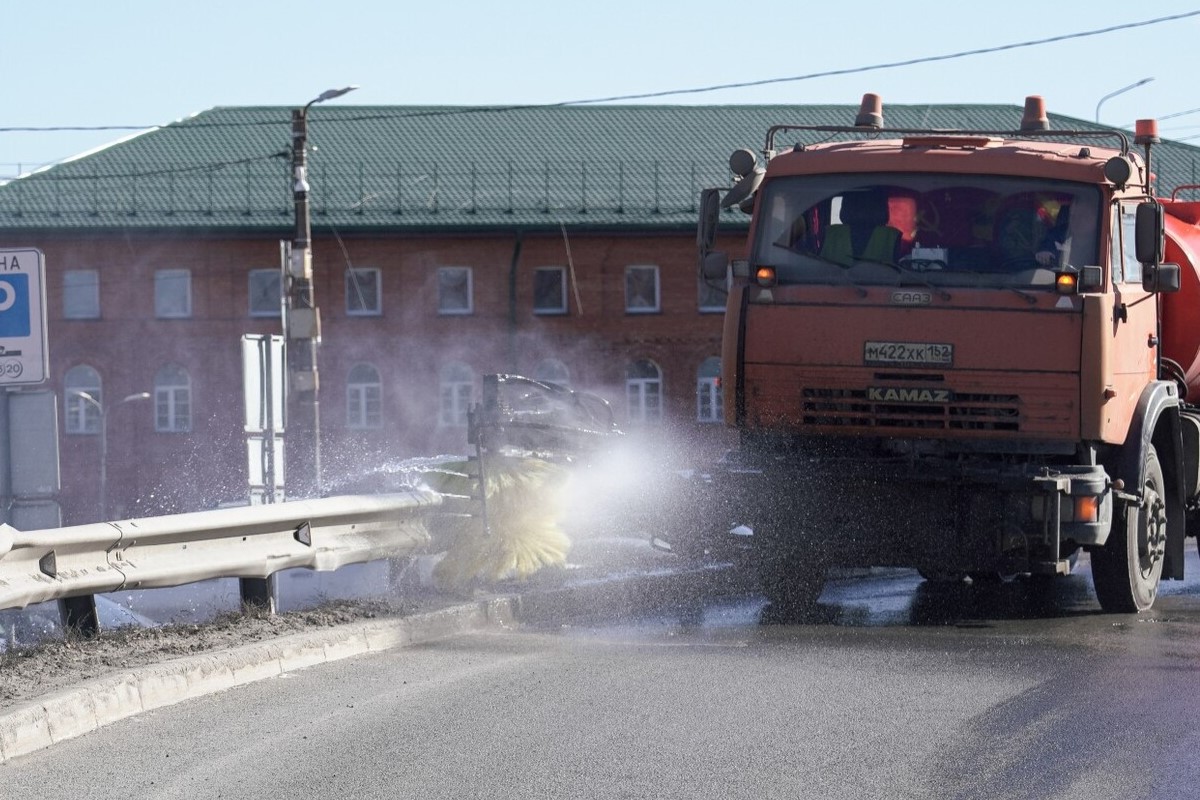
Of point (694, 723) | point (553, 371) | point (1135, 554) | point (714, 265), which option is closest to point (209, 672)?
point (694, 723)

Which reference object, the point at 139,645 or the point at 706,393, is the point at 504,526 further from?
the point at 706,393

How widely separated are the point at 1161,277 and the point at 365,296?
43562 mm

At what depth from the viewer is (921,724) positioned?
7488 mm

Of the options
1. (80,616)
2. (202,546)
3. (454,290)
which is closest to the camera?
(80,616)

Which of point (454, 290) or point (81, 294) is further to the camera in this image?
point (454, 290)

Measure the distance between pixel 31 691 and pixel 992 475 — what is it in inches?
233

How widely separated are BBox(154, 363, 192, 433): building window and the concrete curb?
143 feet

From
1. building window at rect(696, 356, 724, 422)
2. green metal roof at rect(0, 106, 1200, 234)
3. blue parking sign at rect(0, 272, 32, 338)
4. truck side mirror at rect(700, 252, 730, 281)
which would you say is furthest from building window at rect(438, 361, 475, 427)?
blue parking sign at rect(0, 272, 32, 338)

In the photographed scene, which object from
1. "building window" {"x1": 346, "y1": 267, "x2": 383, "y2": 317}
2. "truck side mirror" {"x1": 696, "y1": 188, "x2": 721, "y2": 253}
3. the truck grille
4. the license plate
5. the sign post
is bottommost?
the truck grille

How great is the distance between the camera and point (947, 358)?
435 inches

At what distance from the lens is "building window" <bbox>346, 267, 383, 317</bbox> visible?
53.3 metres

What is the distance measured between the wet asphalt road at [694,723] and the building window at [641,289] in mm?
43304

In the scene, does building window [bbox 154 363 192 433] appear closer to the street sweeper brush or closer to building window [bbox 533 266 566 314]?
building window [bbox 533 266 566 314]

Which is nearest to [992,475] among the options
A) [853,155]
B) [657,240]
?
[853,155]
